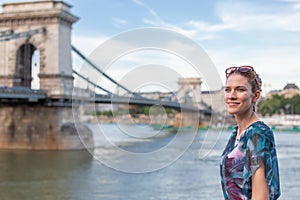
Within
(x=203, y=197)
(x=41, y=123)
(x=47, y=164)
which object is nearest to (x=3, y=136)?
(x=41, y=123)

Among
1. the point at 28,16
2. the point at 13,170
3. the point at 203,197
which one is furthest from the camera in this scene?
the point at 28,16

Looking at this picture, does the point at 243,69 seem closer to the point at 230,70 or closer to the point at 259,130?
the point at 230,70

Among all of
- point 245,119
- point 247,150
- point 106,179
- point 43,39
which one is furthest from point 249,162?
point 43,39

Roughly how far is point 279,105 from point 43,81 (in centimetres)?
4455

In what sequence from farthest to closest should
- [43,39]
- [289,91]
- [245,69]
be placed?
[289,91] < [43,39] < [245,69]

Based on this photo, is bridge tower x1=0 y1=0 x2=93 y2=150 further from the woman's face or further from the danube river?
the woman's face

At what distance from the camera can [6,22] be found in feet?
70.6

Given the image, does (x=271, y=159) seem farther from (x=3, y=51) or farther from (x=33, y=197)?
(x=3, y=51)

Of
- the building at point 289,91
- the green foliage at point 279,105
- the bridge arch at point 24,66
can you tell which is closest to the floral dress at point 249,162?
the bridge arch at point 24,66

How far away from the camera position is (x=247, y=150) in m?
1.53

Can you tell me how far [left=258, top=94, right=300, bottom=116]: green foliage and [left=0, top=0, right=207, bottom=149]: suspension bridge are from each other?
41.9 meters

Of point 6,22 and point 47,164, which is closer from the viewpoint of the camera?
point 47,164

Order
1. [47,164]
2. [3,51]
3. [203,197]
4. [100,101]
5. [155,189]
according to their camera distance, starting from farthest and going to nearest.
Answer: [3,51]
[100,101]
[47,164]
[155,189]
[203,197]

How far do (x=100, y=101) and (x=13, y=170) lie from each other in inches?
240
